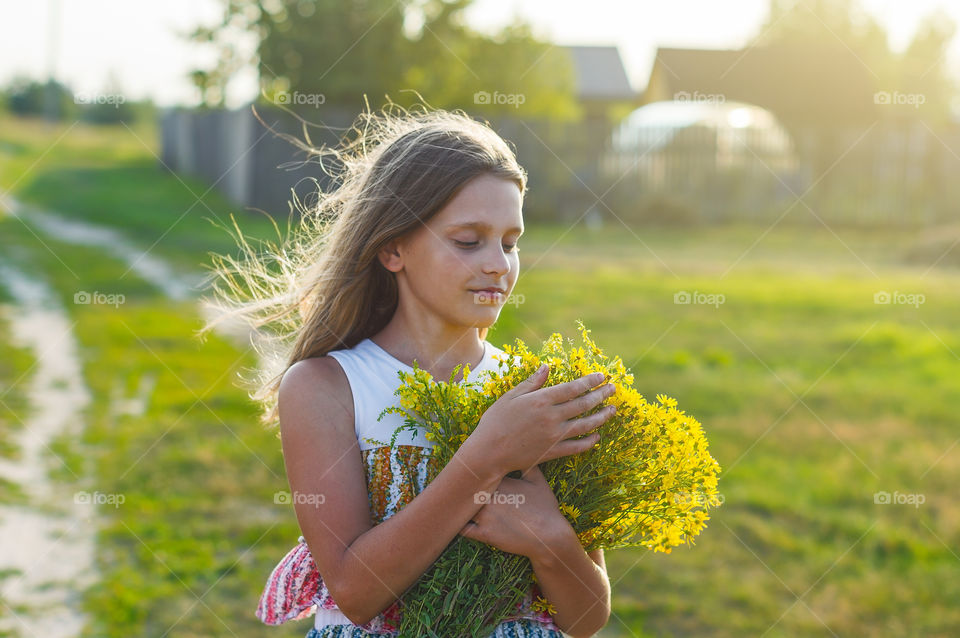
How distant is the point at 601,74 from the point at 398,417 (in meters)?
40.4

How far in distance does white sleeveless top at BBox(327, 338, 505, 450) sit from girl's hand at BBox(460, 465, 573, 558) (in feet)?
0.76

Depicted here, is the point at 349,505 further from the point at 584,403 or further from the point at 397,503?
the point at 584,403

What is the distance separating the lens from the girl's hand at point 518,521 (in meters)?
1.84

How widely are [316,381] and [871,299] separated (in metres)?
9.06

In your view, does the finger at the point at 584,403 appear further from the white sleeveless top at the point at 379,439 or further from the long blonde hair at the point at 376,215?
the long blonde hair at the point at 376,215

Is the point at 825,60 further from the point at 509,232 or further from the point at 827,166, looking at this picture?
the point at 509,232

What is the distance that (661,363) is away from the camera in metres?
7.62

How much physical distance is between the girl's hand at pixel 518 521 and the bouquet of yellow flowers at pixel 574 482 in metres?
0.05

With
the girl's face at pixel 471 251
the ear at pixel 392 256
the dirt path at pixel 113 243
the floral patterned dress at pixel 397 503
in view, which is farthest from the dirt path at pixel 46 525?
the girl's face at pixel 471 251

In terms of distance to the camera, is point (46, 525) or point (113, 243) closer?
point (46, 525)

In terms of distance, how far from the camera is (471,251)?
2064mm

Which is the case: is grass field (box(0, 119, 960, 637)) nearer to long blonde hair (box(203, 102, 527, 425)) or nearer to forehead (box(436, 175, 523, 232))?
long blonde hair (box(203, 102, 527, 425))

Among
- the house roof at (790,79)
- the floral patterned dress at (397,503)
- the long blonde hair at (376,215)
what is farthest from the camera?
the house roof at (790,79)

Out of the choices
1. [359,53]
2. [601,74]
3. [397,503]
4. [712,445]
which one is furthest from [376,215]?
[601,74]
